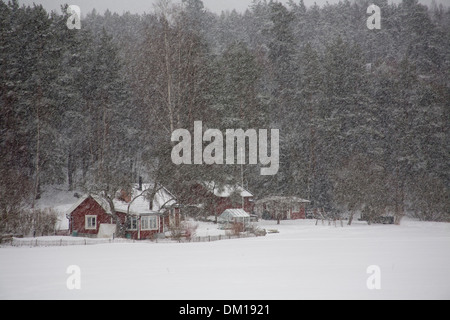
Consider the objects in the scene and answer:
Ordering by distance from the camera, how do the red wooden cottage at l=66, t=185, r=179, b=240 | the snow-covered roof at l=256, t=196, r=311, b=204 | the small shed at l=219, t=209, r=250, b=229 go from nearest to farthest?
the red wooden cottage at l=66, t=185, r=179, b=240, the small shed at l=219, t=209, r=250, b=229, the snow-covered roof at l=256, t=196, r=311, b=204

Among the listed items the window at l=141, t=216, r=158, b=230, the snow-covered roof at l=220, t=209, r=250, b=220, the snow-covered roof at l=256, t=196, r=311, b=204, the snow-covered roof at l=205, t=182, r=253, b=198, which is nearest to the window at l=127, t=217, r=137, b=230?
the window at l=141, t=216, r=158, b=230

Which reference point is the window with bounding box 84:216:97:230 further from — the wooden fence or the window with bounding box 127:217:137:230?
the wooden fence

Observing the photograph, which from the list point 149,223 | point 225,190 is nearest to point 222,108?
point 225,190

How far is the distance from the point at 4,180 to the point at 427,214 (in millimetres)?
40774

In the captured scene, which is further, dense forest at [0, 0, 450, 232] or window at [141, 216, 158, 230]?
dense forest at [0, 0, 450, 232]

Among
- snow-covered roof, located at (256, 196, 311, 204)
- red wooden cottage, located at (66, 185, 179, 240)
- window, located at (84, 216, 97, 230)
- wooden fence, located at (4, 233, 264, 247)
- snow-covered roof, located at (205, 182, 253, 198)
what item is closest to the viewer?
wooden fence, located at (4, 233, 264, 247)

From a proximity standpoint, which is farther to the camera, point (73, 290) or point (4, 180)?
point (4, 180)

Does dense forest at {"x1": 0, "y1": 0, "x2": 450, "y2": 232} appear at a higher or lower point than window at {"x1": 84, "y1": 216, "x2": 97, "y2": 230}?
higher

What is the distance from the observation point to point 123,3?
179 ft

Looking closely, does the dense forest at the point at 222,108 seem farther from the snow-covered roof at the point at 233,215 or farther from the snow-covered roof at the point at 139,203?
the snow-covered roof at the point at 233,215

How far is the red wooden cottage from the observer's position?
33.6 meters

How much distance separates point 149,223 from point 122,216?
2.12 m
